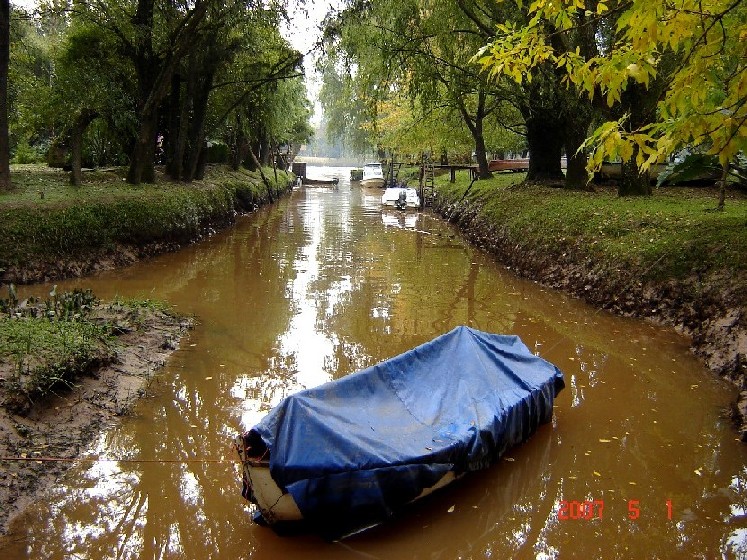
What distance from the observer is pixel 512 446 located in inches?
198

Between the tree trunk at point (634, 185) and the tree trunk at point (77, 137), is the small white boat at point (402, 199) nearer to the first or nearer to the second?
the tree trunk at point (634, 185)

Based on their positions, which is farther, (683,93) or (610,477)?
(610,477)

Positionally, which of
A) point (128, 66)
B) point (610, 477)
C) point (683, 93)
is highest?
point (128, 66)

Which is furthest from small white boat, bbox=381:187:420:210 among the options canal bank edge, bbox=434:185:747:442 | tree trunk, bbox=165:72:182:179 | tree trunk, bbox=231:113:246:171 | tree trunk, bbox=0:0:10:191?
tree trunk, bbox=0:0:10:191

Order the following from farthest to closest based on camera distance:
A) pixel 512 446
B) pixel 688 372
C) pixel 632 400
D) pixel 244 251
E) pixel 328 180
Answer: pixel 328 180
pixel 244 251
pixel 688 372
pixel 632 400
pixel 512 446

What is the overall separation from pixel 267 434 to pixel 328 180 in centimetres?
4651

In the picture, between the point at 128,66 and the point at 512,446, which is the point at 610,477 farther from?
the point at 128,66

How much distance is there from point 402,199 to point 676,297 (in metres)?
19.7

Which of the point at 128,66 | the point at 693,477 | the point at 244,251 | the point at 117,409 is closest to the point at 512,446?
the point at 693,477

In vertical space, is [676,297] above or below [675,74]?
below

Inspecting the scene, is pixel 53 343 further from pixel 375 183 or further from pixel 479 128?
pixel 375 183

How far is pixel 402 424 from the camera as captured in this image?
4383 millimetres
